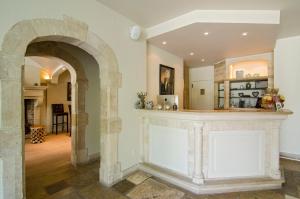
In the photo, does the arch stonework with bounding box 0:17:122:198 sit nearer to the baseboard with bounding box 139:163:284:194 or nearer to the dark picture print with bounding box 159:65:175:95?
the baseboard with bounding box 139:163:284:194

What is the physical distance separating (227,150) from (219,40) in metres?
2.37

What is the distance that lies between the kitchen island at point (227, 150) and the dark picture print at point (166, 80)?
163 cm

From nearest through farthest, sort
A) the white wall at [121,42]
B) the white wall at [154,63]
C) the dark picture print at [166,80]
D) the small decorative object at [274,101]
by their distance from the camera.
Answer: the white wall at [121,42], the small decorative object at [274,101], the white wall at [154,63], the dark picture print at [166,80]

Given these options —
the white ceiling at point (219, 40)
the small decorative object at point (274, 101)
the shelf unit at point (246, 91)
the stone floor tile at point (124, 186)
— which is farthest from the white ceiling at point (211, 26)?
the stone floor tile at point (124, 186)

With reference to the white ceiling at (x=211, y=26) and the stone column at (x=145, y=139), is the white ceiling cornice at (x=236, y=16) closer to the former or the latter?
the white ceiling at (x=211, y=26)

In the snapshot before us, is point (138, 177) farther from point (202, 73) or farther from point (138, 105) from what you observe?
point (202, 73)

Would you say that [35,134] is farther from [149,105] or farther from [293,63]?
[293,63]

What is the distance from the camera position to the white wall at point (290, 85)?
395 cm

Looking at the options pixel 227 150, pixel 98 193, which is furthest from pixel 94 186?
pixel 227 150

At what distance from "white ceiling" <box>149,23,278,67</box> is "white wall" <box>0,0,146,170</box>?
0.74 metres

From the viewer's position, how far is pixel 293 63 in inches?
157

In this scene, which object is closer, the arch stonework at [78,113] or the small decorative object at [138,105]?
the small decorative object at [138,105]

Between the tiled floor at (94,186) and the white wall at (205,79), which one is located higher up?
the white wall at (205,79)

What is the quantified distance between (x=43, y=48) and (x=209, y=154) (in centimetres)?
354
